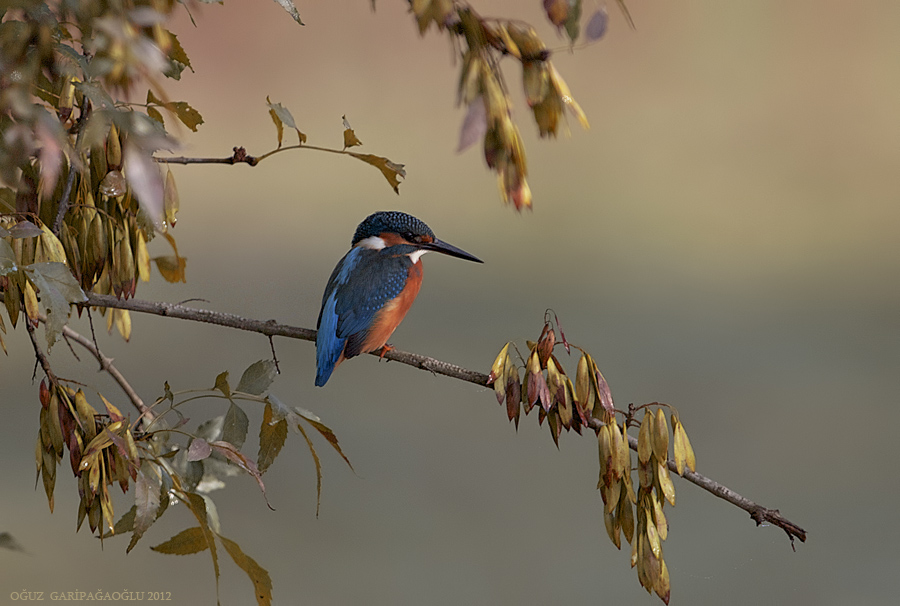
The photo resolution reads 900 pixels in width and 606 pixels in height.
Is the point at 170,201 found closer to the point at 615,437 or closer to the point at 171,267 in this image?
the point at 171,267

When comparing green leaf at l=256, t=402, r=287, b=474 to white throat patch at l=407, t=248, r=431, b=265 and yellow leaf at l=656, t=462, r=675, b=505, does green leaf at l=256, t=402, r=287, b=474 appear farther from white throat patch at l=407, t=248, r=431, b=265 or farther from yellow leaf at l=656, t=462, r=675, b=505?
white throat patch at l=407, t=248, r=431, b=265

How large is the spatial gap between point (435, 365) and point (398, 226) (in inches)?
13.2

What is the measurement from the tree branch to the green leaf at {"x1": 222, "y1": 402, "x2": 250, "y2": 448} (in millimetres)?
56

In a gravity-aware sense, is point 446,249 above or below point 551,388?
above

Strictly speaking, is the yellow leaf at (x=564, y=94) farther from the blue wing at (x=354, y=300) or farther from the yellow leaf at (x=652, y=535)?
the blue wing at (x=354, y=300)

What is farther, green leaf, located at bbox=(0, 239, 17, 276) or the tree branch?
the tree branch

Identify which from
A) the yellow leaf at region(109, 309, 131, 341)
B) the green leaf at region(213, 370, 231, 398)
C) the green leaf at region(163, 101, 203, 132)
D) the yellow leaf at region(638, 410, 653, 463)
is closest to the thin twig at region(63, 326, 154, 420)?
the yellow leaf at region(109, 309, 131, 341)

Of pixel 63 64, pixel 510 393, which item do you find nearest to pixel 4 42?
pixel 63 64

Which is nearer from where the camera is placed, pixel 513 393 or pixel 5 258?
pixel 5 258

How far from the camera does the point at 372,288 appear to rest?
800 mm

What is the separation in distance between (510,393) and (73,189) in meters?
0.28

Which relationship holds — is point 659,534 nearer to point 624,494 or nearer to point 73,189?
point 624,494

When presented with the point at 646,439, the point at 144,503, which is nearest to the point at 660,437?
the point at 646,439

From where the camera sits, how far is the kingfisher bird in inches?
30.6
